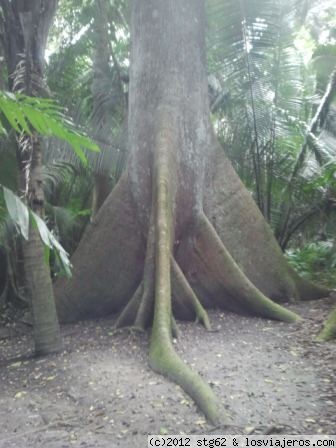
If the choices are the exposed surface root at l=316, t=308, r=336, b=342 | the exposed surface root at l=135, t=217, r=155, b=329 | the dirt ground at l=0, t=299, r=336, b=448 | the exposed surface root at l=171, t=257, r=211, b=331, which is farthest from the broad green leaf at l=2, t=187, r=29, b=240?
the exposed surface root at l=316, t=308, r=336, b=342

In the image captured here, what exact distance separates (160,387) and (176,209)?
2.66m

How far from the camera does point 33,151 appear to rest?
5688 millimetres

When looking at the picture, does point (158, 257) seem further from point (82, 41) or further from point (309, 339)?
point (82, 41)

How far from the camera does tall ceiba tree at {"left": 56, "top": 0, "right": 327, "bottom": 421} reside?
6.64m

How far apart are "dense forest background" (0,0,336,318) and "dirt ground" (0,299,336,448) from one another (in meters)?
2.68

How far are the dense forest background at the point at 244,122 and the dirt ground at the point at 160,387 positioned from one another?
8.81 ft

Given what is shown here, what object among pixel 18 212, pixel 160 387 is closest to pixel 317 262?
pixel 160 387

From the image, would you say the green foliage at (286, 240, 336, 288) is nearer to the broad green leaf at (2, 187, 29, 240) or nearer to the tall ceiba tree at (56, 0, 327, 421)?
the tall ceiba tree at (56, 0, 327, 421)

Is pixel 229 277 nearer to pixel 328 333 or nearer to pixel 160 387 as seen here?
pixel 328 333

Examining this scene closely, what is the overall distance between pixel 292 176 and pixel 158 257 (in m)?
3.84

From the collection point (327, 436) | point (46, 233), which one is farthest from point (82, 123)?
point (327, 436)

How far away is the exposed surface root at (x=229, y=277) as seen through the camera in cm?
631

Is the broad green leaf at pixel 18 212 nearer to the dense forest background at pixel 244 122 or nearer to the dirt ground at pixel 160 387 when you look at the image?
the dirt ground at pixel 160 387

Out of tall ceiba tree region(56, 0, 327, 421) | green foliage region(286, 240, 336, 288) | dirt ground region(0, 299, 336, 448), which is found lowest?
dirt ground region(0, 299, 336, 448)
